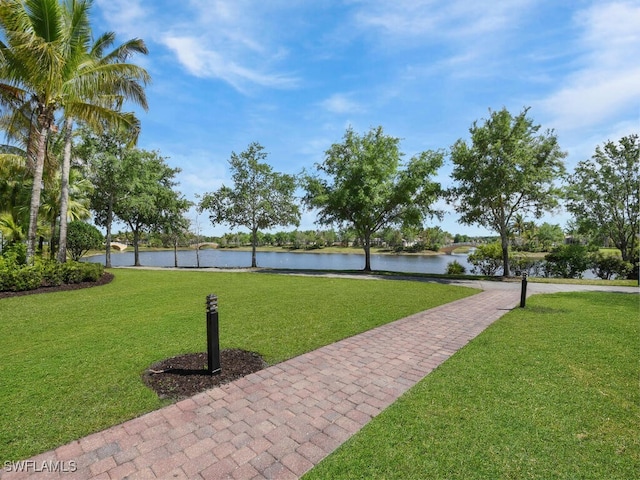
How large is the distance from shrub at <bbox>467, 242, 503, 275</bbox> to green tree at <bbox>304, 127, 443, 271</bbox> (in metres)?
3.92

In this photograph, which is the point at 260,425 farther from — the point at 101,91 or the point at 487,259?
the point at 487,259

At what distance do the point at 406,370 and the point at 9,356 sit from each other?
5150 millimetres

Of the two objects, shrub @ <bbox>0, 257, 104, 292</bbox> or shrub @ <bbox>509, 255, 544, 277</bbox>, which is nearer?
shrub @ <bbox>0, 257, 104, 292</bbox>

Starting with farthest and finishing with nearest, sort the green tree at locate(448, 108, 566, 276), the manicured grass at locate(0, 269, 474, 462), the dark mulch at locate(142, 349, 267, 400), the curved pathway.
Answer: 1. the green tree at locate(448, 108, 566, 276)
2. the dark mulch at locate(142, 349, 267, 400)
3. the manicured grass at locate(0, 269, 474, 462)
4. the curved pathway

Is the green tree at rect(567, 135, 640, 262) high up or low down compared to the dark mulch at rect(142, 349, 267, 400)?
up

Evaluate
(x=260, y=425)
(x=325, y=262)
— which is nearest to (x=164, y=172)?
(x=325, y=262)

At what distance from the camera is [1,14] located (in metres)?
8.59

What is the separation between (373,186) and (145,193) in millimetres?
14026

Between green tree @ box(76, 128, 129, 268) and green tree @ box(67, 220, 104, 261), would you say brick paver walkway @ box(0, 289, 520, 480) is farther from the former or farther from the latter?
green tree @ box(67, 220, 104, 261)

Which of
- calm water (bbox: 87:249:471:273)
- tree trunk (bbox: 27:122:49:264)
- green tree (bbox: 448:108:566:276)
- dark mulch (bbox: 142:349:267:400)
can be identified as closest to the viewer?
dark mulch (bbox: 142:349:267:400)

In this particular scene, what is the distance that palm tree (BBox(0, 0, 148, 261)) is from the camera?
8688 mm

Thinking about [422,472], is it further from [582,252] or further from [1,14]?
[582,252]

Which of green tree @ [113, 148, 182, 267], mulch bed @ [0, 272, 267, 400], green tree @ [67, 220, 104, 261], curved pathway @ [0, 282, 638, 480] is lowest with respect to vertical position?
curved pathway @ [0, 282, 638, 480]

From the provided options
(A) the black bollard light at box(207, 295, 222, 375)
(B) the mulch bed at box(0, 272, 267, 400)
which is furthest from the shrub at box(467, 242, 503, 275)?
(A) the black bollard light at box(207, 295, 222, 375)
